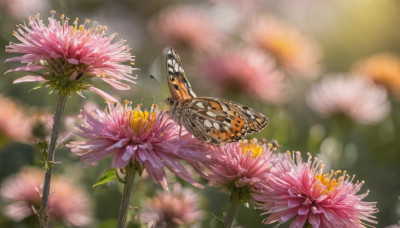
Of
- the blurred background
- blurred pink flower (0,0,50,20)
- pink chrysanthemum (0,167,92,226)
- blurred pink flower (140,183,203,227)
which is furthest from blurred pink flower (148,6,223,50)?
blurred pink flower (140,183,203,227)

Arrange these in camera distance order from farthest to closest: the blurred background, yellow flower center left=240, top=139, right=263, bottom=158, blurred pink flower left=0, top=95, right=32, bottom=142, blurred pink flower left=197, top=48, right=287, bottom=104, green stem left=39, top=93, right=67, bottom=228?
blurred pink flower left=197, top=48, right=287, bottom=104 → blurred pink flower left=0, top=95, right=32, bottom=142 → the blurred background → yellow flower center left=240, top=139, right=263, bottom=158 → green stem left=39, top=93, right=67, bottom=228

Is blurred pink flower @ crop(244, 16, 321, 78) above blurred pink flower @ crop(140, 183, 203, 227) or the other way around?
above

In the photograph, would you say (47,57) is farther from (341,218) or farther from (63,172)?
(63,172)

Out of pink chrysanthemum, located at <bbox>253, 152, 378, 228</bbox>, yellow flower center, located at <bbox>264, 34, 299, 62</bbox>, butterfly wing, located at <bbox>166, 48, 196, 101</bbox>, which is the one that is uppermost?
yellow flower center, located at <bbox>264, 34, 299, 62</bbox>

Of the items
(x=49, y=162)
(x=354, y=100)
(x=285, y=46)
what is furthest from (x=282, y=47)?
(x=49, y=162)

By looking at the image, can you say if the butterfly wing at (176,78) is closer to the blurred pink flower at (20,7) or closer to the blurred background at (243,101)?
the blurred background at (243,101)

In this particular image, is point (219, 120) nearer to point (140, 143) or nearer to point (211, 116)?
point (211, 116)

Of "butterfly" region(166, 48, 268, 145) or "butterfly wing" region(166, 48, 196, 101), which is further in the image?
"butterfly wing" region(166, 48, 196, 101)

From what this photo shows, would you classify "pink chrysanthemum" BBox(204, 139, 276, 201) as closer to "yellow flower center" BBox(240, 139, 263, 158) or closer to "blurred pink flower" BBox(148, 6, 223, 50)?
"yellow flower center" BBox(240, 139, 263, 158)
